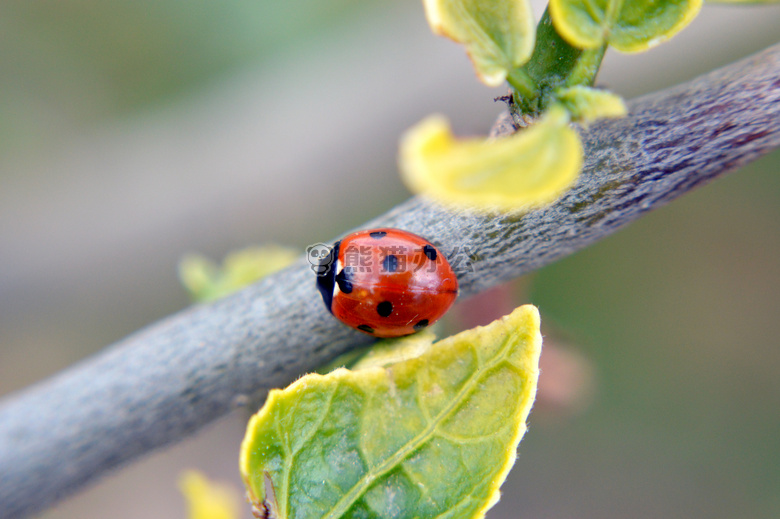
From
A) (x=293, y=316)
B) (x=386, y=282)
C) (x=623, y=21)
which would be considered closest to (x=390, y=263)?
(x=386, y=282)

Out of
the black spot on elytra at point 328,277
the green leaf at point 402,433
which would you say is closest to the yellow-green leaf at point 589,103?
the green leaf at point 402,433

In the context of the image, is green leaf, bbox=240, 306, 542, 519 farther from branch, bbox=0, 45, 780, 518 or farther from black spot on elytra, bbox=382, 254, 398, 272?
black spot on elytra, bbox=382, 254, 398, 272

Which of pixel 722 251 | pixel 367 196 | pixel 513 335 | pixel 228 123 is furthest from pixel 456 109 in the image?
pixel 513 335

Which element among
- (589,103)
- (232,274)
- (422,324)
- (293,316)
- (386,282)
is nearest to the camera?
(589,103)

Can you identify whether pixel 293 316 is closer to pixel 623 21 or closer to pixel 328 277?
pixel 328 277

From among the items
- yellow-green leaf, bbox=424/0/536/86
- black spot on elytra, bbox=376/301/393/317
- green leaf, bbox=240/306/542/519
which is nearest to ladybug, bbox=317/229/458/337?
black spot on elytra, bbox=376/301/393/317

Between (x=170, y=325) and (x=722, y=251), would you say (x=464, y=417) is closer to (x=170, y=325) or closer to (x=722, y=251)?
(x=170, y=325)
